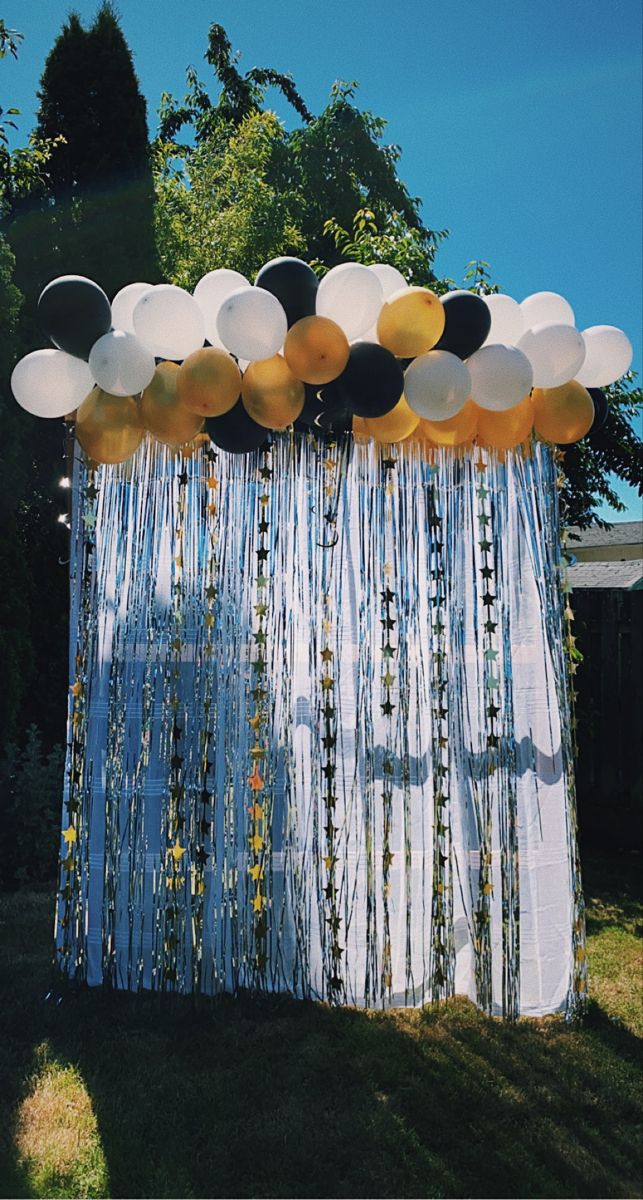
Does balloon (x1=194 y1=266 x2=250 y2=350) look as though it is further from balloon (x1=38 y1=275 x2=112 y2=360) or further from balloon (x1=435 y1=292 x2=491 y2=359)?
balloon (x1=435 y1=292 x2=491 y2=359)

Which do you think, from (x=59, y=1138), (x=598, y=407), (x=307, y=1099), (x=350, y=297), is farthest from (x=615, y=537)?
(x=59, y=1138)

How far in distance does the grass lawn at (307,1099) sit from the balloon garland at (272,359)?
1783mm

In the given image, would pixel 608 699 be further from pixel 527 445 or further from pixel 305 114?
pixel 305 114

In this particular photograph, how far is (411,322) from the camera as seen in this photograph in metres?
2.31

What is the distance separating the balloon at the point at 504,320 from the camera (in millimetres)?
2531

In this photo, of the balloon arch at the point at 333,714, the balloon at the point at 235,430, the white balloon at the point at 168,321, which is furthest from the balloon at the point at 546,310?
the white balloon at the point at 168,321

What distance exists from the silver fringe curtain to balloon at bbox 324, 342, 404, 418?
417 mm

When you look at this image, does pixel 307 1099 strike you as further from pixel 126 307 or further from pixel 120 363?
pixel 126 307

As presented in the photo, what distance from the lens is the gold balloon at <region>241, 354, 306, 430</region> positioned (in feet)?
7.61

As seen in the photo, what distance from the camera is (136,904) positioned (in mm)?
2705

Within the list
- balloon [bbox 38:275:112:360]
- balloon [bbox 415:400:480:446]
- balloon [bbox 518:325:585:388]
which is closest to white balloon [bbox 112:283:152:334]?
balloon [bbox 38:275:112:360]

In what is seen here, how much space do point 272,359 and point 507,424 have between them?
0.76 metres

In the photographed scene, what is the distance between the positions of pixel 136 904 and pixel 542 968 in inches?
52.8

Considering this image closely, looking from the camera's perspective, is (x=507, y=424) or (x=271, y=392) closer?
(x=271, y=392)
